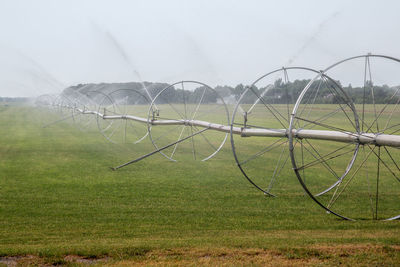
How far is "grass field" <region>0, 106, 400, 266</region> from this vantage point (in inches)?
211

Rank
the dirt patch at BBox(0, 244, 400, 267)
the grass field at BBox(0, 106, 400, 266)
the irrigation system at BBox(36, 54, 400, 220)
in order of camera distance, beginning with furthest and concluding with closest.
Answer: the irrigation system at BBox(36, 54, 400, 220) < the grass field at BBox(0, 106, 400, 266) < the dirt patch at BBox(0, 244, 400, 267)

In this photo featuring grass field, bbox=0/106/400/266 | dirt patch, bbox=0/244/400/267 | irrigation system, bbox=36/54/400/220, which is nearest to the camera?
dirt patch, bbox=0/244/400/267

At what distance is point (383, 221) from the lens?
7324 millimetres

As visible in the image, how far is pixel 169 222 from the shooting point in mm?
7391

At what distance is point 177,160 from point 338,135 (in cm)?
854

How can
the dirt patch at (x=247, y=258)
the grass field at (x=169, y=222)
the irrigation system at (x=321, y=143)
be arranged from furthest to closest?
1. the irrigation system at (x=321, y=143)
2. the grass field at (x=169, y=222)
3. the dirt patch at (x=247, y=258)

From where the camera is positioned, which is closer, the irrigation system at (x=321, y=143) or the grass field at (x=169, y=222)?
the grass field at (x=169, y=222)

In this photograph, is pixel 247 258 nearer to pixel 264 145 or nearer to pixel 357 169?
pixel 357 169

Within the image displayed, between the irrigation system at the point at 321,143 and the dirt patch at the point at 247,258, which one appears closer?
the dirt patch at the point at 247,258

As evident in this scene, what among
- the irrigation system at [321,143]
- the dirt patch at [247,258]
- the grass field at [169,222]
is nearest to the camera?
the dirt patch at [247,258]

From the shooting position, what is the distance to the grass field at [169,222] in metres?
5.36

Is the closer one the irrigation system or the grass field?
the grass field

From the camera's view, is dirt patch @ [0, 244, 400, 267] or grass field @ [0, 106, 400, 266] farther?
grass field @ [0, 106, 400, 266]

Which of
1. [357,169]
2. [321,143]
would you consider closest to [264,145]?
[321,143]
